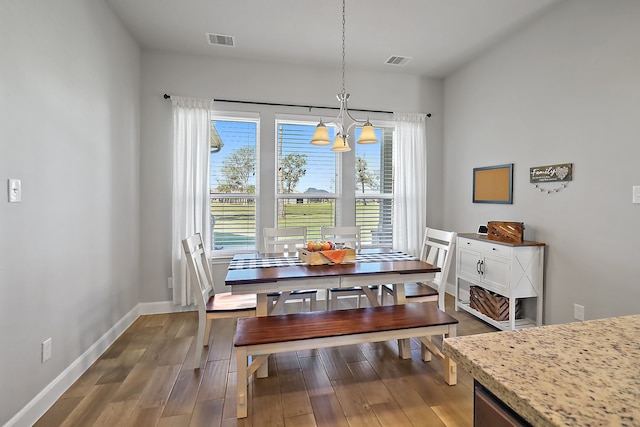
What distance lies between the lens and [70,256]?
216 centimetres

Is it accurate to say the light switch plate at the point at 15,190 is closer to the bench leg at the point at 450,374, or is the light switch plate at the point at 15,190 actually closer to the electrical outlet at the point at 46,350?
the electrical outlet at the point at 46,350

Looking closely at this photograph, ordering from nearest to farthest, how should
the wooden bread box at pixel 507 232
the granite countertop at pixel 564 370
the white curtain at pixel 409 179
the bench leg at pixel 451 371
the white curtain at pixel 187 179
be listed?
the granite countertop at pixel 564 370 → the bench leg at pixel 451 371 → the wooden bread box at pixel 507 232 → the white curtain at pixel 187 179 → the white curtain at pixel 409 179

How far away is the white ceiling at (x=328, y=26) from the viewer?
268 centimetres

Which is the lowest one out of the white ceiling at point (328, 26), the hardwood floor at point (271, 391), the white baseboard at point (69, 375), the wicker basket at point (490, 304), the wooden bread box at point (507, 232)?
the hardwood floor at point (271, 391)

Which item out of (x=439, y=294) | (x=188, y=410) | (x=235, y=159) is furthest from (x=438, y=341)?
(x=235, y=159)

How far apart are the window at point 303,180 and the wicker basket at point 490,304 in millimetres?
1840

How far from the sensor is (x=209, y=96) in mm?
3574

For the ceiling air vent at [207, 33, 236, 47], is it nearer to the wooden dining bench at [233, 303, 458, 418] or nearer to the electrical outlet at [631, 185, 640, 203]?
the wooden dining bench at [233, 303, 458, 418]

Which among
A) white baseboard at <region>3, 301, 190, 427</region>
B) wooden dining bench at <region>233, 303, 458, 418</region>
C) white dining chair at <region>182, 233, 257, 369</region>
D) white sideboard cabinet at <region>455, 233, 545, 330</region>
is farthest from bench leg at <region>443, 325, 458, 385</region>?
white baseboard at <region>3, 301, 190, 427</region>

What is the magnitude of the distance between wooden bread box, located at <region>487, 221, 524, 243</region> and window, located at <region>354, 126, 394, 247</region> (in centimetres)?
135

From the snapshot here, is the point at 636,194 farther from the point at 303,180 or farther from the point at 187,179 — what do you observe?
the point at 187,179

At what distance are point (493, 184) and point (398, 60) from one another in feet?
6.03

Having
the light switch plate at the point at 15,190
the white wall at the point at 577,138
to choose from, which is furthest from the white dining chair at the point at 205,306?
the white wall at the point at 577,138

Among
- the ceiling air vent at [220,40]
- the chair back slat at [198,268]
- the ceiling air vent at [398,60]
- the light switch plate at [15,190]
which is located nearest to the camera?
the light switch plate at [15,190]
